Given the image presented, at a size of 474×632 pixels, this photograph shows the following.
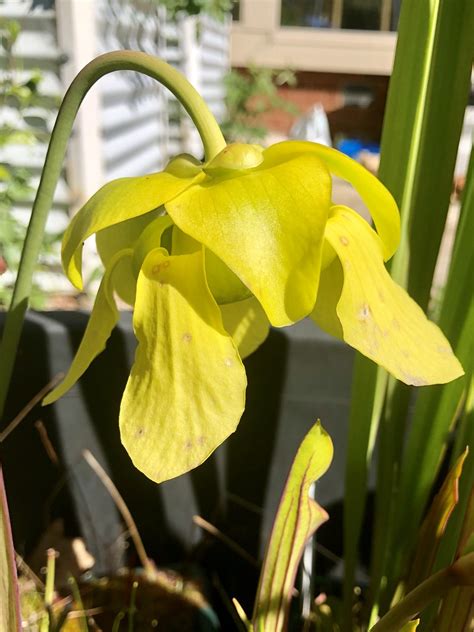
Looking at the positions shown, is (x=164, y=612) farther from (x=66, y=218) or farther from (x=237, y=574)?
(x=66, y=218)

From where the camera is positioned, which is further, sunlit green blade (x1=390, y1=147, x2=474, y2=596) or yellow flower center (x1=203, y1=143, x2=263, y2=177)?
sunlit green blade (x1=390, y1=147, x2=474, y2=596)

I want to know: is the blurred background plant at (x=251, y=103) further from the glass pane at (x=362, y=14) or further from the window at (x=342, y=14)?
the glass pane at (x=362, y=14)

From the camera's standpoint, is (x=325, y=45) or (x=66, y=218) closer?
(x=66, y=218)

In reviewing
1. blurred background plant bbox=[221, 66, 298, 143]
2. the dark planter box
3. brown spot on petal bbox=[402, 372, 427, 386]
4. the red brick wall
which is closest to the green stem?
brown spot on petal bbox=[402, 372, 427, 386]

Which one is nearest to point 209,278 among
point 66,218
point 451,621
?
point 451,621

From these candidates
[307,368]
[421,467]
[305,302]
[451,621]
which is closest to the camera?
[305,302]

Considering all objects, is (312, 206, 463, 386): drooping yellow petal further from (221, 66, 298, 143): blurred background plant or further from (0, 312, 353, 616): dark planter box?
(221, 66, 298, 143): blurred background plant

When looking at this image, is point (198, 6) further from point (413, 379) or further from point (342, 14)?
point (342, 14)

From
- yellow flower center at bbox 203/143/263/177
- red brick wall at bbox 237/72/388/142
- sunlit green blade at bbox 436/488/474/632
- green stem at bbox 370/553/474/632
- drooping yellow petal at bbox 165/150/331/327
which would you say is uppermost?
yellow flower center at bbox 203/143/263/177
